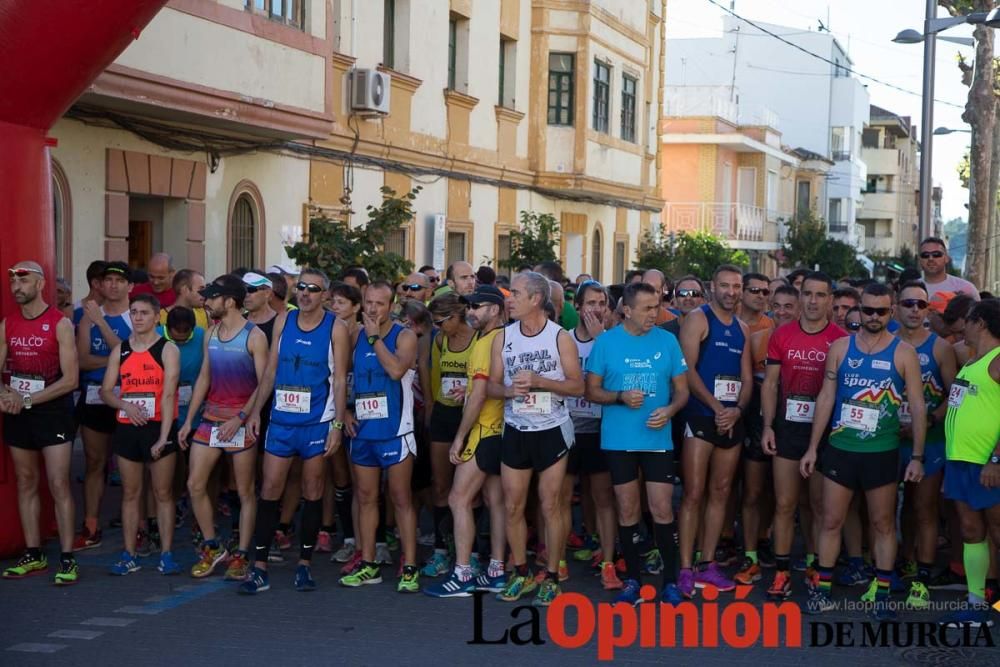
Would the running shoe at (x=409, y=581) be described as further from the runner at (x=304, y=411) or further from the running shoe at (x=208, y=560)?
the running shoe at (x=208, y=560)

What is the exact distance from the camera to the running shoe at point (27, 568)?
8.34 metres

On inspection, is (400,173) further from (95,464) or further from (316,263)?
(95,464)

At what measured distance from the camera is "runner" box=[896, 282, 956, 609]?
8.20 m

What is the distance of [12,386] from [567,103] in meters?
17.5

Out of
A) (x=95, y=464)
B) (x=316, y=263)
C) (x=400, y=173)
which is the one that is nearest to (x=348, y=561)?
(x=95, y=464)

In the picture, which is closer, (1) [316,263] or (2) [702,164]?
(1) [316,263]

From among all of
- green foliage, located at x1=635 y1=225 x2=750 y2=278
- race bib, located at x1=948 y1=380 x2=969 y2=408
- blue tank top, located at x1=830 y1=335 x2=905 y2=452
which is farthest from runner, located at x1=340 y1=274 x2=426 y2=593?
green foliage, located at x1=635 y1=225 x2=750 y2=278

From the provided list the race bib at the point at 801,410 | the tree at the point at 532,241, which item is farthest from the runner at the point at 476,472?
the tree at the point at 532,241

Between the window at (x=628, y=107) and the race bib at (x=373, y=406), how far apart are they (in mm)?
19952

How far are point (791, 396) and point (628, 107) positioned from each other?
2024 centimetres

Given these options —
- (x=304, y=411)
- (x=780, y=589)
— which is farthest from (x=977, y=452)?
(x=304, y=411)

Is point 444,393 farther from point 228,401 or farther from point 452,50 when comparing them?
point 452,50

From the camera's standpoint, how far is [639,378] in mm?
7910

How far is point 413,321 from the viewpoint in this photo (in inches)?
354
